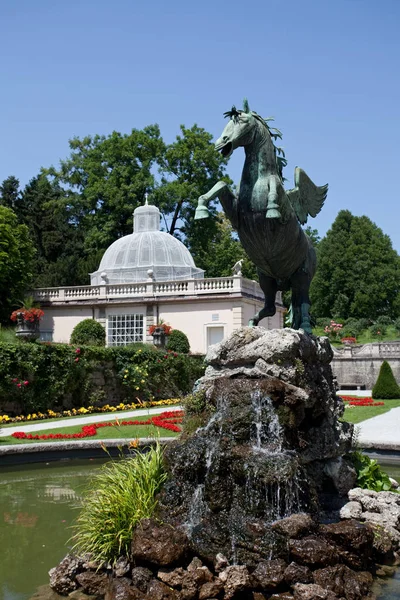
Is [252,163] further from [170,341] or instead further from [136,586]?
[170,341]

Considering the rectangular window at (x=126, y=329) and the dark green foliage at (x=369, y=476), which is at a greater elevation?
the rectangular window at (x=126, y=329)

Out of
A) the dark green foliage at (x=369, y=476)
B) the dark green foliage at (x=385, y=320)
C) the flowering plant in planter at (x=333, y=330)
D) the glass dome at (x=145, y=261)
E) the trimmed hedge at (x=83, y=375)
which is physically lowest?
the dark green foliage at (x=369, y=476)

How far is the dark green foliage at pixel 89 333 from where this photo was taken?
31969 mm

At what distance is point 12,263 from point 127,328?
653 centimetres

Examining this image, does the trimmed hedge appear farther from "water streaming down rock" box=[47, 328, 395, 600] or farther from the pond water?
"water streaming down rock" box=[47, 328, 395, 600]

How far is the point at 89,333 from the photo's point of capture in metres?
32.3

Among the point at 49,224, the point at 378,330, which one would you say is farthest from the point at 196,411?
the point at 49,224

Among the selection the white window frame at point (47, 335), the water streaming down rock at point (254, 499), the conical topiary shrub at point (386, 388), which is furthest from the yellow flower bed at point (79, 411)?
the white window frame at point (47, 335)

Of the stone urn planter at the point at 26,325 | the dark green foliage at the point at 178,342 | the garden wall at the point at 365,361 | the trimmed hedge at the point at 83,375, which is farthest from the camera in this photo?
the garden wall at the point at 365,361

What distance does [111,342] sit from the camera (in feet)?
109

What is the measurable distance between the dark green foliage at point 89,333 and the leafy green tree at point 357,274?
24322 millimetres

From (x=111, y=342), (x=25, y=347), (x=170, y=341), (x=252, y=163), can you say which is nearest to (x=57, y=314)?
(x=111, y=342)

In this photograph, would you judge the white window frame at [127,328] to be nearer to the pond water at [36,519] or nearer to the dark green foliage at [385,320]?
the pond water at [36,519]

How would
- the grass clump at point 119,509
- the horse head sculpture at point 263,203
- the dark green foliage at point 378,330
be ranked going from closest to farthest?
the grass clump at point 119,509 → the horse head sculpture at point 263,203 → the dark green foliage at point 378,330
